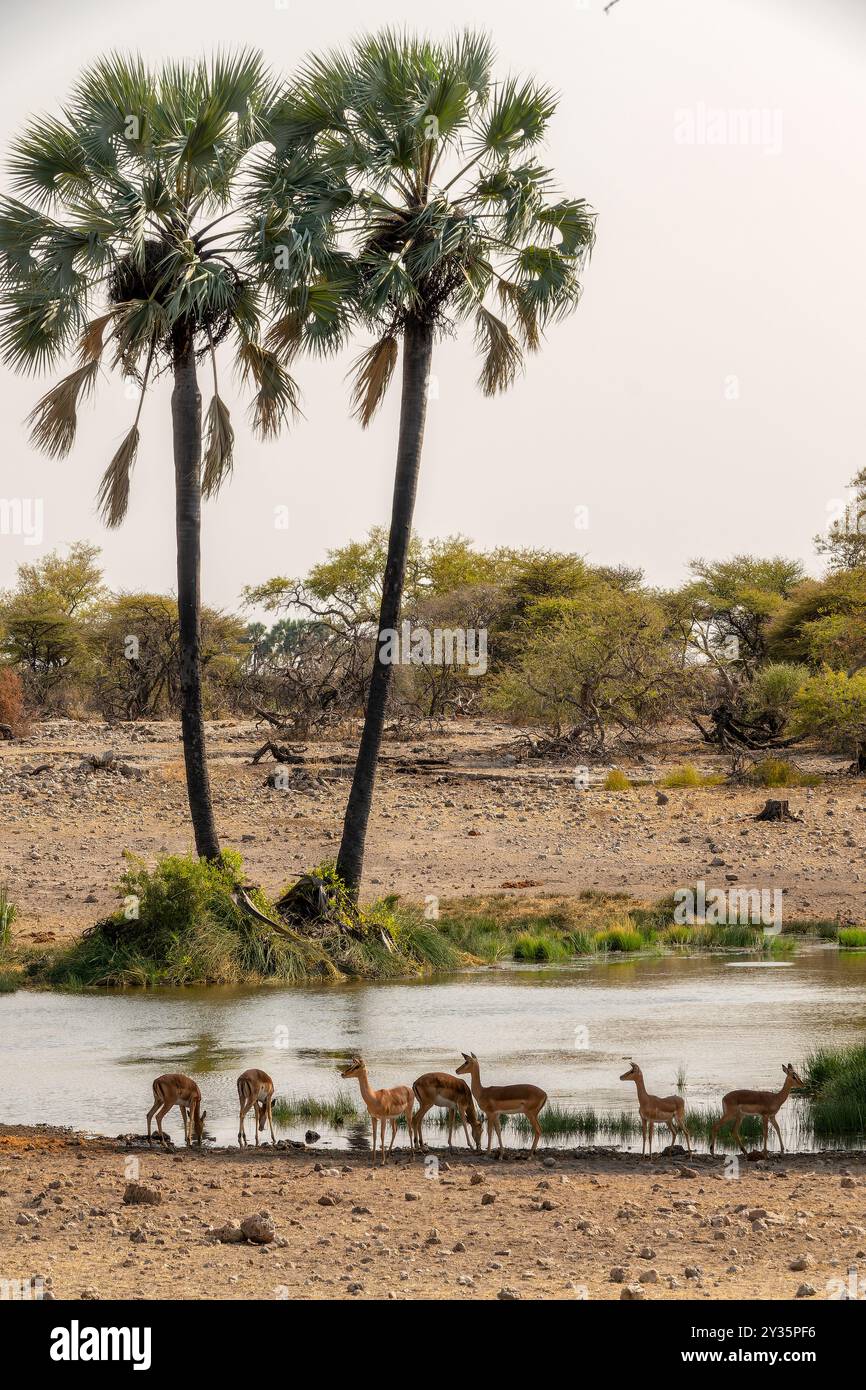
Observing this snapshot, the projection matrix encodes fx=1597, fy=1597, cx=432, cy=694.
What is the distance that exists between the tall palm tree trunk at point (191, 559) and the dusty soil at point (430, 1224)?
8.29 meters

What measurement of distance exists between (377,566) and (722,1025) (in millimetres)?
41895

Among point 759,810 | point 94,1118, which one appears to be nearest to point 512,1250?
point 94,1118

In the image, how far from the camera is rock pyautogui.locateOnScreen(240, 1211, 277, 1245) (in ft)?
23.4

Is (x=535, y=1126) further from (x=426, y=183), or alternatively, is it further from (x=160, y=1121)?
(x=426, y=183)

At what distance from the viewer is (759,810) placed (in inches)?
1030

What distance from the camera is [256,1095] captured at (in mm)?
9508

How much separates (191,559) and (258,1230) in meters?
11.4

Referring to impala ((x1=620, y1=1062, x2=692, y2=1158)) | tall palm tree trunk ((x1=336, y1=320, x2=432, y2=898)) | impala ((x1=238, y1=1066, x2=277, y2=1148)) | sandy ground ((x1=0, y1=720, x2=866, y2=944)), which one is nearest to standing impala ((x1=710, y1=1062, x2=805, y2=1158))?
impala ((x1=620, y1=1062, x2=692, y2=1158))

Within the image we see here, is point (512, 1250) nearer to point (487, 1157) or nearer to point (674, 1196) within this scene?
point (674, 1196)

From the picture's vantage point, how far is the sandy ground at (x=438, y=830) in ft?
70.0

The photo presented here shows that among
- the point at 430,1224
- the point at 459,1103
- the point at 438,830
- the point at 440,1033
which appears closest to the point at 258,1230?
the point at 430,1224

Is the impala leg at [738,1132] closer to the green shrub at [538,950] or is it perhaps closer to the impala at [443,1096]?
the impala at [443,1096]

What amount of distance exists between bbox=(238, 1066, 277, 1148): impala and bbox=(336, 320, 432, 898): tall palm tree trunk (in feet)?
26.8

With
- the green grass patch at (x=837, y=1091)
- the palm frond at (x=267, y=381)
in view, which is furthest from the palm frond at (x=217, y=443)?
the green grass patch at (x=837, y=1091)
